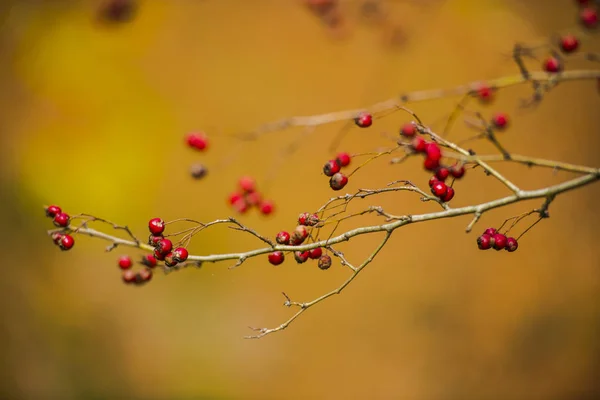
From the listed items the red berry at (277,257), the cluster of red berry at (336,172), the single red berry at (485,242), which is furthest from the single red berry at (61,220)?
the single red berry at (485,242)

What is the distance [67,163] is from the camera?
2.13m

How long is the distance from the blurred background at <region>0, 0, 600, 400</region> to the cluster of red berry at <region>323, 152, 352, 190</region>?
108cm

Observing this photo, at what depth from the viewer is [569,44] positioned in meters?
1.00

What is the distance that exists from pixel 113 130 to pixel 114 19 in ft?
1.55

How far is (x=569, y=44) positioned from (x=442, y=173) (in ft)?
1.42

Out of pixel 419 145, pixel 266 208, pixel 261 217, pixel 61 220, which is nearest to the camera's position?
pixel 419 145

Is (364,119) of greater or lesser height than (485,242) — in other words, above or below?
above

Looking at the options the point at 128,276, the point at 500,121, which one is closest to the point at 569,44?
the point at 500,121

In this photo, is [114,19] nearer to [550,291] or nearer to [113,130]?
[113,130]

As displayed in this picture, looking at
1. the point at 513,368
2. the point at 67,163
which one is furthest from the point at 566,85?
the point at 67,163

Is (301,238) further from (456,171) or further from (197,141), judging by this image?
(197,141)

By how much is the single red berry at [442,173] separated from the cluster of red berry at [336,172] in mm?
166

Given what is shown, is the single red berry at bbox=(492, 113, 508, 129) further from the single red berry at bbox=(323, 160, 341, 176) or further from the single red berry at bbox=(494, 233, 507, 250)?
the single red berry at bbox=(323, 160, 341, 176)

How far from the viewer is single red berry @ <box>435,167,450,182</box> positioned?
0.86m
